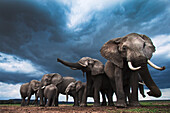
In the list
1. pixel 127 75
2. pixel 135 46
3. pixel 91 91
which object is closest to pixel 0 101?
pixel 91 91

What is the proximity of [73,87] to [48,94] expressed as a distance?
8.27ft

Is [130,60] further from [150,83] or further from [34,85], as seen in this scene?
[34,85]

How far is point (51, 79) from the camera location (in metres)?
16.9

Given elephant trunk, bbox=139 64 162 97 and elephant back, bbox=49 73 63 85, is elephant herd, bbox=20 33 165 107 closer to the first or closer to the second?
elephant trunk, bbox=139 64 162 97

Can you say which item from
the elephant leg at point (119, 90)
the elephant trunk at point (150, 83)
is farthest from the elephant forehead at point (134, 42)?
the elephant trunk at point (150, 83)

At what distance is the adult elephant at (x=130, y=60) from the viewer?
809cm

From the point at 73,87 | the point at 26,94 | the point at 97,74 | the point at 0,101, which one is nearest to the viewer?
the point at 97,74

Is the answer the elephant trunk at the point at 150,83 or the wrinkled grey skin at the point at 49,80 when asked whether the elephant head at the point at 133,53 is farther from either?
the wrinkled grey skin at the point at 49,80

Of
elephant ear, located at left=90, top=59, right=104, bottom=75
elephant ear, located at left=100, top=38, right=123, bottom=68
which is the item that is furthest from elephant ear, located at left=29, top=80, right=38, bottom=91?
elephant ear, located at left=100, top=38, right=123, bottom=68

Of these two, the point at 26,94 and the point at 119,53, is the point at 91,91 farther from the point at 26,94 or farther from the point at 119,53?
the point at 26,94

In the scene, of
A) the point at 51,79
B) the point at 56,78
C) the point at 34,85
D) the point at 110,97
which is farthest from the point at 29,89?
the point at 110,97

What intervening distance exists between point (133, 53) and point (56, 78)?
36.2 feet

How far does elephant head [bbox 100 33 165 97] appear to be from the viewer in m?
8.03

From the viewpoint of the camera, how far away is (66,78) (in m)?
18.2
